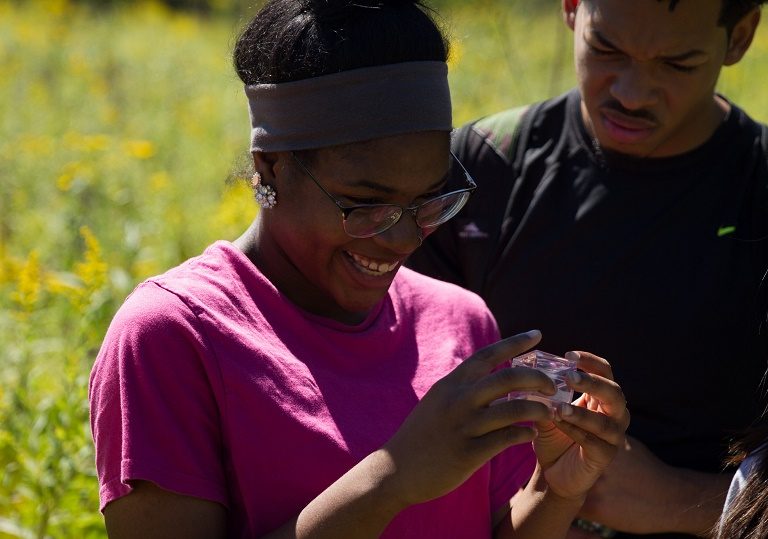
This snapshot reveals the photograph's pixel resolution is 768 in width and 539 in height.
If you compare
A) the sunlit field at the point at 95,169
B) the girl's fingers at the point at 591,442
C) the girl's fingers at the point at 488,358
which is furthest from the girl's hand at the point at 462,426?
the sunlit field at the point at 95,169

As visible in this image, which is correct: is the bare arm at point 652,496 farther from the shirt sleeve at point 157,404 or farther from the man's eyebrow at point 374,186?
the shirt sleeve at point 157,404

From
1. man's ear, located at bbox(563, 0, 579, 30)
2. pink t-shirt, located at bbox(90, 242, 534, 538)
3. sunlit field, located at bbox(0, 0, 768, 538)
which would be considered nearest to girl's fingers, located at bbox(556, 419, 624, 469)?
pink t-shirt, located at bbox(90, 242, 534, 538)

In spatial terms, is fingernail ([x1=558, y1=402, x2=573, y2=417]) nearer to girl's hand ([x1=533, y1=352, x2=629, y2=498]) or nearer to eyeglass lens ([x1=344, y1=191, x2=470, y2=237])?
girl's hand ([x1=533, y1=352, x2=629, y2=498])

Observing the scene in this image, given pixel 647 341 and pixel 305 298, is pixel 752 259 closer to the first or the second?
pixel 647 341

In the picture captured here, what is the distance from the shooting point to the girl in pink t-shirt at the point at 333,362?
1572 mm

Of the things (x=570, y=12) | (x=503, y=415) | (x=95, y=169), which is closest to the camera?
(x=503, y=415)

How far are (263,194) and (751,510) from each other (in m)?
0.95

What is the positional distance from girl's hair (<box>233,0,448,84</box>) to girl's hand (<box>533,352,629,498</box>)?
58 centimetres

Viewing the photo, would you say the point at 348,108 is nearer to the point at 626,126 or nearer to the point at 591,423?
the point at 591,423

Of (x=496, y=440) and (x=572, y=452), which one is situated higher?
(x=496, y=440)

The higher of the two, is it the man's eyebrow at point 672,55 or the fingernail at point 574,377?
the man's eyebrow at point 672,55

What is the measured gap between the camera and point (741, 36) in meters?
2.57

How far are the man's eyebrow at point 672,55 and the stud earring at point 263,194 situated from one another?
931 mm

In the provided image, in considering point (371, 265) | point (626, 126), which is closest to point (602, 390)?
point (371, 265)
